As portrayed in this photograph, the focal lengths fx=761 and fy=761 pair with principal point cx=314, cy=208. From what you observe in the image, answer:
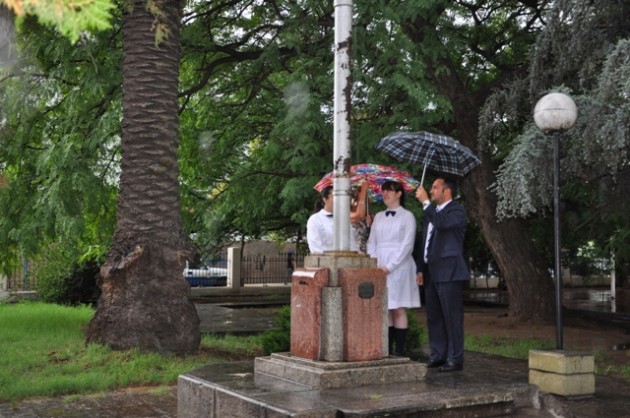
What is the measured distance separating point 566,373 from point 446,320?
195 cm

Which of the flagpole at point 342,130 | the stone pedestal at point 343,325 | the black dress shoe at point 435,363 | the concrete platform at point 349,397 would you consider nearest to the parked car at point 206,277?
the black dress shoe at point 435,363

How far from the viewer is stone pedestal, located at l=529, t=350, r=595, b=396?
344 inches

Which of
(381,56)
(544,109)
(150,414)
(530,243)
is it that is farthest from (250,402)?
(530,243)

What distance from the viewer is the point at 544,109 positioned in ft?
30.2

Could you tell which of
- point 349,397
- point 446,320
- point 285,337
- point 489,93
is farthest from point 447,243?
point 489,93

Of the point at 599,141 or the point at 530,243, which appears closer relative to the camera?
the point at 599,141

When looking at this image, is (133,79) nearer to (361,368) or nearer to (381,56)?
(381,56)

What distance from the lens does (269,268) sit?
42938 millimetres

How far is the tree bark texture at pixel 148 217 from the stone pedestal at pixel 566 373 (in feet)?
16.1

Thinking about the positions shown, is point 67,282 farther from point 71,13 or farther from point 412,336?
point 71,13

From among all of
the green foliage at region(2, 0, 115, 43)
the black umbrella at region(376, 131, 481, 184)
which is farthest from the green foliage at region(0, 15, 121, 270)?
the green foliage at region(2, 0, 115, 43)

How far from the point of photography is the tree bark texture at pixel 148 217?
1075 cm

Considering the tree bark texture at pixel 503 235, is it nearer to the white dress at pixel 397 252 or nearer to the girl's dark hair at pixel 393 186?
the girl's dark hair at pixel 393 186

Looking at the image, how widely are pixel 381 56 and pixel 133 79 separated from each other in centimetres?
425
